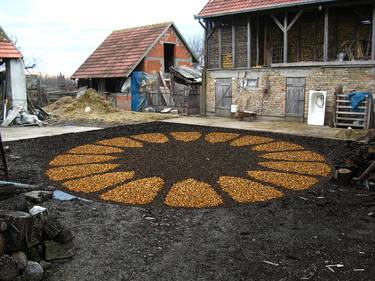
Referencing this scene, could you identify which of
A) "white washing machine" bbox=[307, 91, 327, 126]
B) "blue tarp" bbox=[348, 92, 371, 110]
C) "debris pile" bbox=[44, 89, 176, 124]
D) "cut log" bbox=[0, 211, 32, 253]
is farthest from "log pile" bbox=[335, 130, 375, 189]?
"debris pile" bbox=[44, 89, 176, 124]

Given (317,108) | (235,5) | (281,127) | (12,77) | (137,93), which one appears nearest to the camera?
(281,127)

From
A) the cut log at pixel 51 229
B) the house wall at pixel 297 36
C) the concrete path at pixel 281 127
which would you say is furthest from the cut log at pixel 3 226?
the house wall at pixel 297 36

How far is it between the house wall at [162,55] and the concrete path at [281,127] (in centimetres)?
789

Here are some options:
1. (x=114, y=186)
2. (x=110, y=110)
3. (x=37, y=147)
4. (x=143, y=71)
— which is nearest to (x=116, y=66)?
(x=143, y=71)

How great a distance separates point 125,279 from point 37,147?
7.99 metres

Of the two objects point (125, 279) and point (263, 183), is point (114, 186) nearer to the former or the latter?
point (263, 183)

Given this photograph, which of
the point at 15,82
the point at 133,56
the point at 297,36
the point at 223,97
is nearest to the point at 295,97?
the point at 223,97

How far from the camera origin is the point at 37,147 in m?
10.8

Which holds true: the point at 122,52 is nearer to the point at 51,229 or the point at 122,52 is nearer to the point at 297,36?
the point at 297,36

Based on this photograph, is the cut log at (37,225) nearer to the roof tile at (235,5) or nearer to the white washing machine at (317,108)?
the white washing machine at (317,108)

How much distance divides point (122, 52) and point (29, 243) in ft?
69.4

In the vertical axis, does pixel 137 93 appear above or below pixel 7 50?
below

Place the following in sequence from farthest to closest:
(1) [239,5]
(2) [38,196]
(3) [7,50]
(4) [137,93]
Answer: (4) [137,93] → (1) [239,5] → (3) [7,50] → (2) [38,196]

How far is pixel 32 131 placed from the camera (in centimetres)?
1409
